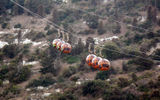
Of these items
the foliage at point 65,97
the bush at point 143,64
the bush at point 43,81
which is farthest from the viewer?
the bush at point 143,64

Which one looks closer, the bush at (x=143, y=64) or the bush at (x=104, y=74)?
the bush at (x=143, y=64)

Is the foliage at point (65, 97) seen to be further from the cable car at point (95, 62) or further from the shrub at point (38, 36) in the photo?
the shrub at point (38, 36)

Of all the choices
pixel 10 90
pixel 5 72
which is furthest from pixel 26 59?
pixel 10 90

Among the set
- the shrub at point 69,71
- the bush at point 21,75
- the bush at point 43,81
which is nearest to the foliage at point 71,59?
the shrub at point 69,71

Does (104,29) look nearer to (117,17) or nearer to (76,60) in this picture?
(117,17)

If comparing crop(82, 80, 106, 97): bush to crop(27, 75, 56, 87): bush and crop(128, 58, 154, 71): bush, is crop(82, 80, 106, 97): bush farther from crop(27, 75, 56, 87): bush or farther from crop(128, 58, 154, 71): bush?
crop(128, 58, 154, 71): bush

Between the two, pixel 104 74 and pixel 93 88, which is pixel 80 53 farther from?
pixel 93 88

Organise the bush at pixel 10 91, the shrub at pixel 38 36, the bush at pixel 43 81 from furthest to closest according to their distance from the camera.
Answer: the shrub at pixel 38 36 → the bush at pixel 43 81 → the bush at pixel 10 91

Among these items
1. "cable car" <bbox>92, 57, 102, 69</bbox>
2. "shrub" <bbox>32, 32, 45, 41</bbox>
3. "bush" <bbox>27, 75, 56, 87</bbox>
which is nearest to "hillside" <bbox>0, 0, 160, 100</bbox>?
"bush" <bbox>27, 75, 56, 87</bbox>

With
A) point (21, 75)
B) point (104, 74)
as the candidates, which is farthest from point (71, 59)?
point (21, 75)
